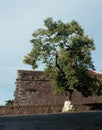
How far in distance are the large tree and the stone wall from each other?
31.8ft

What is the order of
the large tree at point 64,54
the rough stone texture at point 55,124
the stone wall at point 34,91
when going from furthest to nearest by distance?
the stone wall at point 34,91
the large tree at point 64,54
the rough stone texture at point 55,124

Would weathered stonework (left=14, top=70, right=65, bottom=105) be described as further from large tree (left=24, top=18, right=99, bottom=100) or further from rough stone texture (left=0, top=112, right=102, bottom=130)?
rough stone texture (left=0, top=112, right=102, bottom=130)

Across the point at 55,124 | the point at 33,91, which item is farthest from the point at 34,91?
the point at 55,124


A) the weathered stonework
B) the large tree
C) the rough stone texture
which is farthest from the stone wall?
the rough stone texture

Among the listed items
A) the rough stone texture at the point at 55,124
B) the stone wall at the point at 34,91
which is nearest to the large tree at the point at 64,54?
the stone wall at the point at 34,91

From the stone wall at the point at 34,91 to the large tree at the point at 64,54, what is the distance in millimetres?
9701

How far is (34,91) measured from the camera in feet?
171

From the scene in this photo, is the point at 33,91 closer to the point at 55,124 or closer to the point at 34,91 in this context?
the point at 34,91

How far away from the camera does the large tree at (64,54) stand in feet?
136

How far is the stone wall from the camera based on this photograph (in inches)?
2037

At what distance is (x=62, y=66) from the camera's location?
4150 centimetres

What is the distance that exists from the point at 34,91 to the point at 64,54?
40.5 ft

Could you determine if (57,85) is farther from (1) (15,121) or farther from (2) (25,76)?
(1) (15,121)

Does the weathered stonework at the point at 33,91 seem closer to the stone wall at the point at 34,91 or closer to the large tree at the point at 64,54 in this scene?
the stone wall at the point at 34,91
